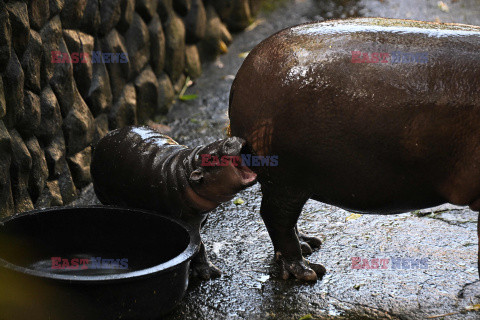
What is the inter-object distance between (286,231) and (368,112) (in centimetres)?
91

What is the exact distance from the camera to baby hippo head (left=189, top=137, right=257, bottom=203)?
3.32m

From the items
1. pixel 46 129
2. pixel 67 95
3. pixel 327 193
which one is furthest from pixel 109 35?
pixel 327 193

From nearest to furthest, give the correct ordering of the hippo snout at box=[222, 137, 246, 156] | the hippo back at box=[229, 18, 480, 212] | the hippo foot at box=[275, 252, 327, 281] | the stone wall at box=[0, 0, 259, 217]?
the hippo back at box=[229, 18, 480, 212] → the hippo snout at box=[222, 137, 246, 156] → the hippo foot at box=[275, 252, 327, 281] → the stone wall at box=[0, 0, 259, 217]

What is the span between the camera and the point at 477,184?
9.83 feet

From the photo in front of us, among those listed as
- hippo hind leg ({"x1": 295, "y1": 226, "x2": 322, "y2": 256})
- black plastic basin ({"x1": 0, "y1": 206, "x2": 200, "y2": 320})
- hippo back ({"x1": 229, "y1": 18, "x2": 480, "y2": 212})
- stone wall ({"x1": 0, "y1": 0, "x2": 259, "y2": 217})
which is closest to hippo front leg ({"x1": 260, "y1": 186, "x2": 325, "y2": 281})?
hippo back ({"x1": 229, "y1": 18, "x2": 480, "y2": 212})

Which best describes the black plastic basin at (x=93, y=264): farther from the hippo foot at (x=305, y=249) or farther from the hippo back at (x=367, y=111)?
the hippo foot at (x=305, y=249)

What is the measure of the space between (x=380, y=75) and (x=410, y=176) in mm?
479

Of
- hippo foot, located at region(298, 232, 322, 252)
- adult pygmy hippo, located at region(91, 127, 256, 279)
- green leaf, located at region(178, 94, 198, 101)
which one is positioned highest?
adult pygmy hippo, located at region(91, 127, 256, 279)

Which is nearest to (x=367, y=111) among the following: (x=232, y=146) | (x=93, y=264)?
(x=232, y=146)

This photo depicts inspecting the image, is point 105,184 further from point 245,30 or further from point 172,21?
point 245,30

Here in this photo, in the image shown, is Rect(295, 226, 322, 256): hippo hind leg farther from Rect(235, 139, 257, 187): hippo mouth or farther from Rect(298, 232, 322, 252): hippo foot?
Rect(235, 139, 257, 187): hippo mouth

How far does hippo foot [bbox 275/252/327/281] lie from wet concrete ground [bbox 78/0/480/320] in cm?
4

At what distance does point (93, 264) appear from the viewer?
367 cm

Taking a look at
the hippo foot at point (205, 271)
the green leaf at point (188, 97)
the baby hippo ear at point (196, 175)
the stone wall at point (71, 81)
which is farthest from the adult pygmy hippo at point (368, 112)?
the green leaf at point (188, 97)
